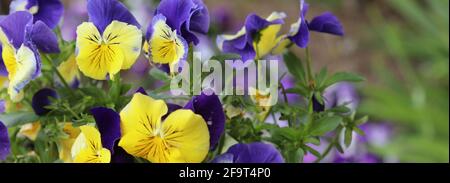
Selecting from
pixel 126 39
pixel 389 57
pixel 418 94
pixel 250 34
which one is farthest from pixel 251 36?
pixel 389 57

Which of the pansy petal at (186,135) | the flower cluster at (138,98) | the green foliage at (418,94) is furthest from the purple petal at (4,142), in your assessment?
the green foliage at (418,94)

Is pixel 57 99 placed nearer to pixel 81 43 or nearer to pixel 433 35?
pixel 81 43

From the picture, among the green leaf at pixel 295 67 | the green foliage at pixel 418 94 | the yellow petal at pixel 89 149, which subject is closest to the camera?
the yellow petal at pixel 89 149

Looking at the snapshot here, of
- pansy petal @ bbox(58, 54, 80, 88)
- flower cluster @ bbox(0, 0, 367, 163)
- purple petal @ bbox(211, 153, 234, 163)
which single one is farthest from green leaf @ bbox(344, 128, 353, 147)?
pansy petal @ bbox(58, 54, 80, 88)

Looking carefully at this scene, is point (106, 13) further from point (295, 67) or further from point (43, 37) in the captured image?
point (295, 67)

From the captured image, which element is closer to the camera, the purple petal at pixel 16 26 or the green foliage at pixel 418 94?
the purple petal at pixel 16 26

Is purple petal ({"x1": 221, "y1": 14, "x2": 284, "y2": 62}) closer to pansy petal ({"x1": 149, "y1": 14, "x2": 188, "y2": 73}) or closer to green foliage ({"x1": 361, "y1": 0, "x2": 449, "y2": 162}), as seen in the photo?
pansy petal ({"x1": 149, "y1": 14, "x2": 188, "y2": 73})

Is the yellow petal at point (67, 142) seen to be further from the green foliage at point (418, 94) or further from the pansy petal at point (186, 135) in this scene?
the green foliage at point (418, 94)
